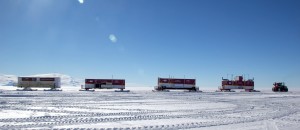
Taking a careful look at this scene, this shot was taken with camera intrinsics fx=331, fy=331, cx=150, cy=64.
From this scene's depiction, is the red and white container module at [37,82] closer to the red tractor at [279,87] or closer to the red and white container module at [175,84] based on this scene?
the red and white container module at [175,84]

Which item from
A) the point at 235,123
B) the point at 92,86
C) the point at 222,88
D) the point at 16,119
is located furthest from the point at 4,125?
the point at 222,88

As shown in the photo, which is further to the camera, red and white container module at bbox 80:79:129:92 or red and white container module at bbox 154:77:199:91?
red and white container module at bbox 154:77:199:91

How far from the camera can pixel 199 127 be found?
32.1ft

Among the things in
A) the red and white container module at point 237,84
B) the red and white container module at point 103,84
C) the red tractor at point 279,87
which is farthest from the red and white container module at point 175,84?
the red tractor at point 279,87

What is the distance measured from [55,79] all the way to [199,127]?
42638 mm

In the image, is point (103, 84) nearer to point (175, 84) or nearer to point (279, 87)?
point (175, 84)

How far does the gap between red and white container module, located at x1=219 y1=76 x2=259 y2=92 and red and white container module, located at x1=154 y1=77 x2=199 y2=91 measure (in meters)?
7.50

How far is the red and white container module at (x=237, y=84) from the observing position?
2306 inches

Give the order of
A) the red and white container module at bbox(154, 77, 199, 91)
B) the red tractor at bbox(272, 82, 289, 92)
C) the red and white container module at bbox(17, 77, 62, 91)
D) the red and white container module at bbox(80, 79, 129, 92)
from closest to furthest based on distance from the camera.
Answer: the red and white container module at bbox(17, 77, 62, 91) < the red and white container module at bbox(80, 79, 129, 92) < the red and white container module at bbox(154, 77, 199, 91) < the red tractor at bbox(272, 82, 289, 92)

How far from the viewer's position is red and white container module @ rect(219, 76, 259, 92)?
5856 centimetres

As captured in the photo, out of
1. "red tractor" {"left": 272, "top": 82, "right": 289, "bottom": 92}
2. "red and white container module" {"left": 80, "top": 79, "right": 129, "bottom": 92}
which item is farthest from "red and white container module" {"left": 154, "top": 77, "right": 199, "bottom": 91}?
"red tractor" {"left": 272, "top": 82, "right": 289, "bottom": 92}

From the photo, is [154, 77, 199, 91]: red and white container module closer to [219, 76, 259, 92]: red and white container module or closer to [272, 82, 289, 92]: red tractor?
[219, 76, 259, 92]: red and white container module

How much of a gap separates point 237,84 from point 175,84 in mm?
13392

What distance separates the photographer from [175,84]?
52.7 metres
